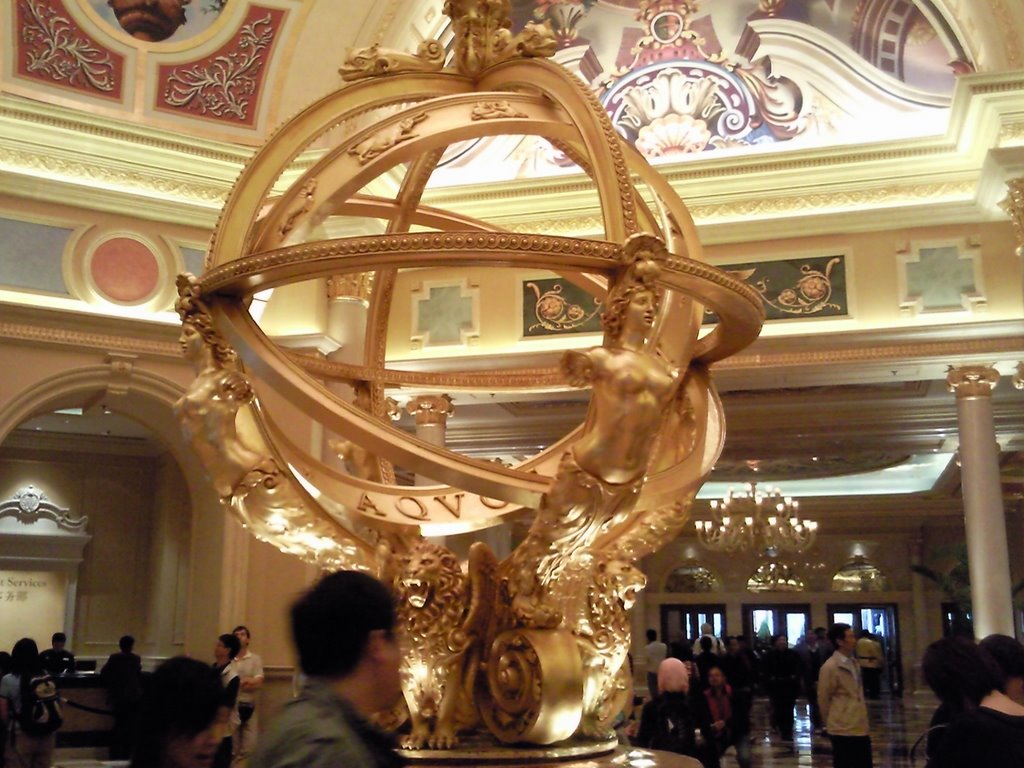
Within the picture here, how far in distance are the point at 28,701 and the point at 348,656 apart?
5.15m

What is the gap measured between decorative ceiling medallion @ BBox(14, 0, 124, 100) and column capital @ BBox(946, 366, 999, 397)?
22.1 ft

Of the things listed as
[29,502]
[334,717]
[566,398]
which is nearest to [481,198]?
[566,398]

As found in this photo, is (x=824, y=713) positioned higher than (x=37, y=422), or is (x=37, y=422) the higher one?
(x=37, y=422)

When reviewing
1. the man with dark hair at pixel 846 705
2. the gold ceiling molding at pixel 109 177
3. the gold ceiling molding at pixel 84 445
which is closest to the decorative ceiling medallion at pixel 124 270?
the gold ceiling molding at pixel 109 177

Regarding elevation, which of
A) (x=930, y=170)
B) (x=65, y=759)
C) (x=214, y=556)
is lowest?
(x=65, y=759)

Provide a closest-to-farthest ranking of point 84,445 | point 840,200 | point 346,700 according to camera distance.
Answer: point 346,700
point 840,200
point 84,445

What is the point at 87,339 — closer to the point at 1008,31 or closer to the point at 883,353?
the point at 883,353

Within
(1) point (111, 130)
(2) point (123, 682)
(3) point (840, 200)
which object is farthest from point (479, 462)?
(3) point (840, 200)

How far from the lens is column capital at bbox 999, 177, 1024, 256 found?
7945 millimetres

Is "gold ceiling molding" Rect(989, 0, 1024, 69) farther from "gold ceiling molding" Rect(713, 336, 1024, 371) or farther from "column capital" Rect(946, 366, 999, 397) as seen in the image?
"column capital" Rect(946, 366, 999, 397)

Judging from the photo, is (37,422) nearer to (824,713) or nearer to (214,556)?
(214,556)

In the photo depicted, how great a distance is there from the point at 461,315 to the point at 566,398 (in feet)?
6.32

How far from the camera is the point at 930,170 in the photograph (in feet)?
28.3

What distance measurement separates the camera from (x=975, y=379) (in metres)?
8.45
